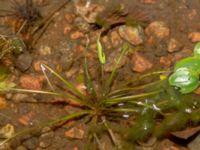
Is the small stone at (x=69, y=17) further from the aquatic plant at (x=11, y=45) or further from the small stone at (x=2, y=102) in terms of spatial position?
the small stone at (x=2, y=102)

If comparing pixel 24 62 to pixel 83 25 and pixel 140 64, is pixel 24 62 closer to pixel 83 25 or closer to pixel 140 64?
pixel 83 25

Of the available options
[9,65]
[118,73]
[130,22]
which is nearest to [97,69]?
[118,73]

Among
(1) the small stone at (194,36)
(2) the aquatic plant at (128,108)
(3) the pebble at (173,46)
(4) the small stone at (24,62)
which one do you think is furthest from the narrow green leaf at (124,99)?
(4) the small stone at (24,62)

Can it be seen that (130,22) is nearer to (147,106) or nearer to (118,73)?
(118,73)

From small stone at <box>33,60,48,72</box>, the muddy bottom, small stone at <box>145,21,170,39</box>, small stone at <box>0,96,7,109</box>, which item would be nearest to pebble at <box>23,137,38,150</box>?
the muddy bottom

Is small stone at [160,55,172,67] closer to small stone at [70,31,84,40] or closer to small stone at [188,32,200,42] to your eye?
small stone at [188,32,200,42]

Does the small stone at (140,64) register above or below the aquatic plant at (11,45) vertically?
below

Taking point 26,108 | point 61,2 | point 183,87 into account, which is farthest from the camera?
point 61,2

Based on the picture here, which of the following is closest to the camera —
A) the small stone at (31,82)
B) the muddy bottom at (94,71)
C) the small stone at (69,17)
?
the muddy bottom at (94,71)
